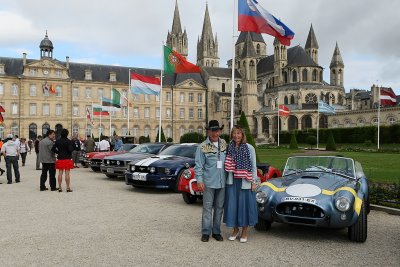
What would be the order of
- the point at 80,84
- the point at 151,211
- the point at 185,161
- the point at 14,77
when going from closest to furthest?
the point at 151,211 → the point at 185,161 → the point at 14,77 → the point at 80,84

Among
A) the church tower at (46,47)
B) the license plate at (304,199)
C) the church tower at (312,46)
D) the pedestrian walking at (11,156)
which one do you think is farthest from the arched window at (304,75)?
the license plate at (304,199)

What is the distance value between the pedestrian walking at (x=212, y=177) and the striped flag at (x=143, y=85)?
1613 centimetres

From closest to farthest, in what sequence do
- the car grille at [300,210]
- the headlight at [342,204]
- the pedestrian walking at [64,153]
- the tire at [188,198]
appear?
the headlight at [342,204] < the car grille at [300,210] < the tire at [188,198] < the pedestrian walking at [64,153]

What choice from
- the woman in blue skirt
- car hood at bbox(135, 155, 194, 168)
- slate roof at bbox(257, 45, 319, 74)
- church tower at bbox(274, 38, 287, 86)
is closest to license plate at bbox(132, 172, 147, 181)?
car hood at bbox(135, 155, 194, 168)

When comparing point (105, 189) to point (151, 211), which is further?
point (105, 189)

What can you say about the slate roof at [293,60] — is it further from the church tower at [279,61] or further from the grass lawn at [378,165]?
the grass lawn at [378,165]

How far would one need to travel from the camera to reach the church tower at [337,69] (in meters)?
79.8

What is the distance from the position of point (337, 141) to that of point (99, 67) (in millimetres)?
43558

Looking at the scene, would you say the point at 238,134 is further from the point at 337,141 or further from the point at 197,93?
the point at 197,93

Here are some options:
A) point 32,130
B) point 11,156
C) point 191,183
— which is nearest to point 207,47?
point 32,130

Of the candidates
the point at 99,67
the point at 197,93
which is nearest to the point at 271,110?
the point at 197,93

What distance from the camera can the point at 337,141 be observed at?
152 feet

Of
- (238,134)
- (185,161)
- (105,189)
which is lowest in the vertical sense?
(105,189)

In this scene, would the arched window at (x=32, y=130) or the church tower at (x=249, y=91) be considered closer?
the arched window at (x=32, y=130)
